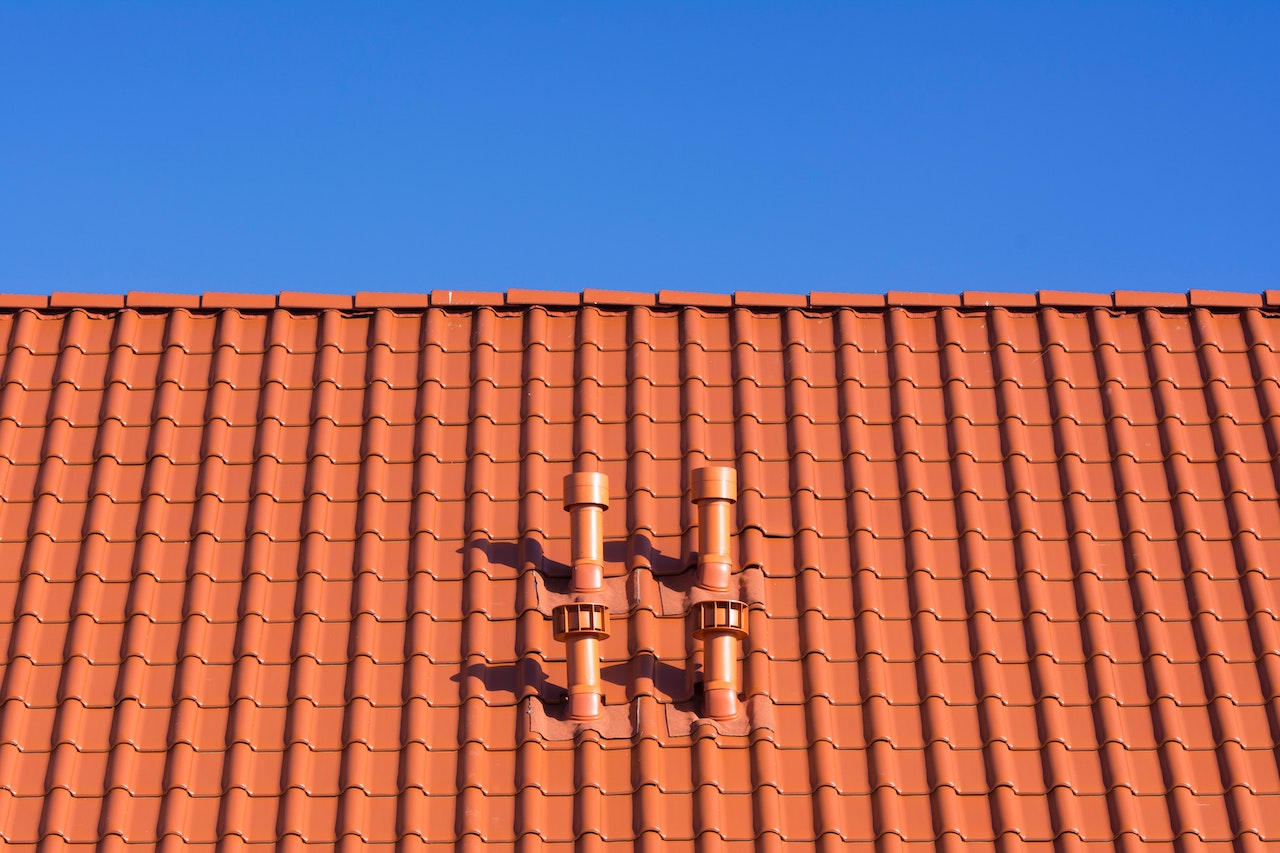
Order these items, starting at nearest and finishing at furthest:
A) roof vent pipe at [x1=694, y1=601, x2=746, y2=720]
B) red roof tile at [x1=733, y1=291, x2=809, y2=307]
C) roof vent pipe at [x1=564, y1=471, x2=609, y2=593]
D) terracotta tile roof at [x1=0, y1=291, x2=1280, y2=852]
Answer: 1. terracotta tile roof at [x1=0, y1=291, x2=1280, y2=852]
2. roof vent pipe at [x1=694, y1=601, x2=746, y2=720]
3. roof vent pipe at [x1=564, y1=471, x2=609, y2=593]
4. red roof tile at [x1=733, y1=291, x2=809, y2=307]

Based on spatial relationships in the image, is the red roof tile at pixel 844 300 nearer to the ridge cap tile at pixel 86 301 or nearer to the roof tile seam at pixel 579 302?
the roof tile seam at pixel 579 302

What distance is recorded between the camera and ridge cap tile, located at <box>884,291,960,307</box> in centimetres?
1183

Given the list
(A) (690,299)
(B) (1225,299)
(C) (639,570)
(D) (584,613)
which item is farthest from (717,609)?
(B) (1225,299)

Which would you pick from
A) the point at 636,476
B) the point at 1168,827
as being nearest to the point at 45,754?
the point at 636,476

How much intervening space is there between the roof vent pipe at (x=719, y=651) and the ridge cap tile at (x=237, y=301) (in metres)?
4.31

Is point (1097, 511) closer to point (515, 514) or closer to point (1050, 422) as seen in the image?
point (1050, 422)

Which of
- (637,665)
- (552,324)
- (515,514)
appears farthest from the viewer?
(552,324)

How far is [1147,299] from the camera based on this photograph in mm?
11906

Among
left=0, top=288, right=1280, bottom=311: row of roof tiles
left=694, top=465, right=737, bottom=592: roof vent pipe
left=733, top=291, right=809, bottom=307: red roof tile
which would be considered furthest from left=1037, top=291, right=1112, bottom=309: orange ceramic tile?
left=694, top=465, right=737, bottom=592: roof vent pipe

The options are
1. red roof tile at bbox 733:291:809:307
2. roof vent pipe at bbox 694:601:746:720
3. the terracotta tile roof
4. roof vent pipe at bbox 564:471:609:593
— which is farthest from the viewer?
red roof tile at bbox 733:291:809:307

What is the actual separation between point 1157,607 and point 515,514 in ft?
13.0

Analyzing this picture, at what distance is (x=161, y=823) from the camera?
8789 millimetres

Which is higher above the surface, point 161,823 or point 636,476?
point 636,476

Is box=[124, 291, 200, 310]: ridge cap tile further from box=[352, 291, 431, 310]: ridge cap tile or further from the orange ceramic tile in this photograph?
the orange ceramic tile
